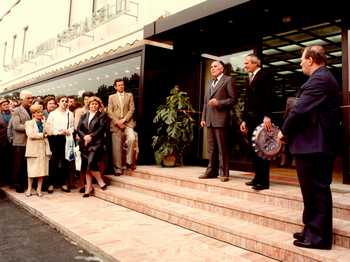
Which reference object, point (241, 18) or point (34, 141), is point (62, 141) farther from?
point (241, 18)

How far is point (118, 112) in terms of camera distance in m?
6.84

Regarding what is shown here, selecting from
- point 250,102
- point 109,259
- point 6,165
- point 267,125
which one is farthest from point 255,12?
point 6,165

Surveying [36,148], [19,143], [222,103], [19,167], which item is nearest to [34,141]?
[36,148]

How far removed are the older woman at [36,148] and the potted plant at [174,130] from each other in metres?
2.20

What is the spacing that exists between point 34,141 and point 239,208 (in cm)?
→ 400

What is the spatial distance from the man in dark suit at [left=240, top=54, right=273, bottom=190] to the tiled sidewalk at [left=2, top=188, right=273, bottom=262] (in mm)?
1221

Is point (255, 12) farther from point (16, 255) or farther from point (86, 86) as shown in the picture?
point (86, 86)

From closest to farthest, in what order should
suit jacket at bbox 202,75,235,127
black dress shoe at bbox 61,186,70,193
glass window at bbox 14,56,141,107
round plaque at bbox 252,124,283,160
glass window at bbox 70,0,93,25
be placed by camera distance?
round plaque at bbox 252,124,283,160, suit jacket at bbox 202,75,235,127, black dress shoe at bbox 61,186,70,193, glass window at bbox 14,56,141,107, glass window at bbox 70,0,93,25

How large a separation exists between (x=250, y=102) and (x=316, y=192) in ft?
6.16

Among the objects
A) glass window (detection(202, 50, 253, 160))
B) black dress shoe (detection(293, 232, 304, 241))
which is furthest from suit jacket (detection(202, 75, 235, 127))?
black dress shoe (detection(293, 232, 304, 241))

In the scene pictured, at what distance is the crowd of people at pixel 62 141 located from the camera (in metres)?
6.13

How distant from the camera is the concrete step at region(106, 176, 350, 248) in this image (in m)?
3.43

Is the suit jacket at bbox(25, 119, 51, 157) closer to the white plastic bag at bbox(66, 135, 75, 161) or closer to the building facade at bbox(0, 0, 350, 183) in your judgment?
the white plastic bag at bbox(66, 135, 75, 161)

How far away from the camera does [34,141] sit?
6.13 meters
